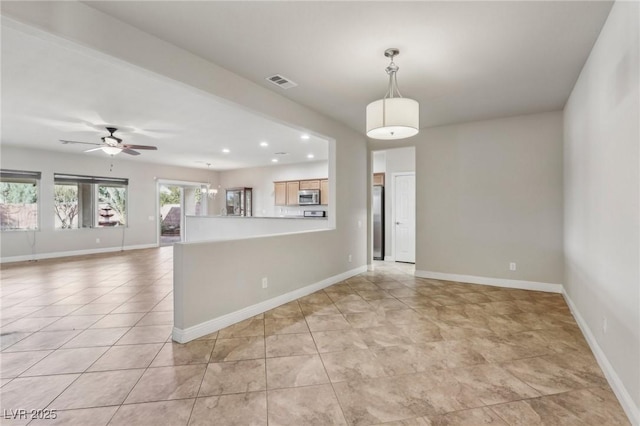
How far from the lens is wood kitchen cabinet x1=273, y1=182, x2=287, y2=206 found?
9219 mm

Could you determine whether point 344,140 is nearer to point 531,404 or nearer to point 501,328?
point 501,328

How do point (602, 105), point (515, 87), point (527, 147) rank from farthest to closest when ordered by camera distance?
point (527, 147) → point (515, 87) → point (602, 105)

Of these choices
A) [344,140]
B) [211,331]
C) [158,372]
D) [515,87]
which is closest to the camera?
[158,372]

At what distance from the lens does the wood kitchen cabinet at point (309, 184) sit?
859 cm

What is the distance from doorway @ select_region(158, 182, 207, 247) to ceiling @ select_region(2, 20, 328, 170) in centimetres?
228

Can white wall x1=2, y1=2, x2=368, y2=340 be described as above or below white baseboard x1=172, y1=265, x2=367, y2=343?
above

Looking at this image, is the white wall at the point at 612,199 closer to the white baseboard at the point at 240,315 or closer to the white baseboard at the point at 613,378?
the white baseboard at the point at 613,378

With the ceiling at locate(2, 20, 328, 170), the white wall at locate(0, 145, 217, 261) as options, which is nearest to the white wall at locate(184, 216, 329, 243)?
the ceiling at locate(2, 20, 328, 170)

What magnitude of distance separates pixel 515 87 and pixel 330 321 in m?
3.41

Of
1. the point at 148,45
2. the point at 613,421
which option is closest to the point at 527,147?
the point at 613,421

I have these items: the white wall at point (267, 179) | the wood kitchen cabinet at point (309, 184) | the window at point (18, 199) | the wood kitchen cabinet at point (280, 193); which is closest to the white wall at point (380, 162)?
the white wall at point (267, 179)

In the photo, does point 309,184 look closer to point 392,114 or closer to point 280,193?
point 280,193

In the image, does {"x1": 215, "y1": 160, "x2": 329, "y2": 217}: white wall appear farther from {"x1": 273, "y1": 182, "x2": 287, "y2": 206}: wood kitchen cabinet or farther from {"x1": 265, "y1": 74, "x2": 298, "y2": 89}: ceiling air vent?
{"x1": 265, "y1": 74, "x2": 298, "y2": 89}: ceiling air vent

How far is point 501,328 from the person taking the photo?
117 inches
